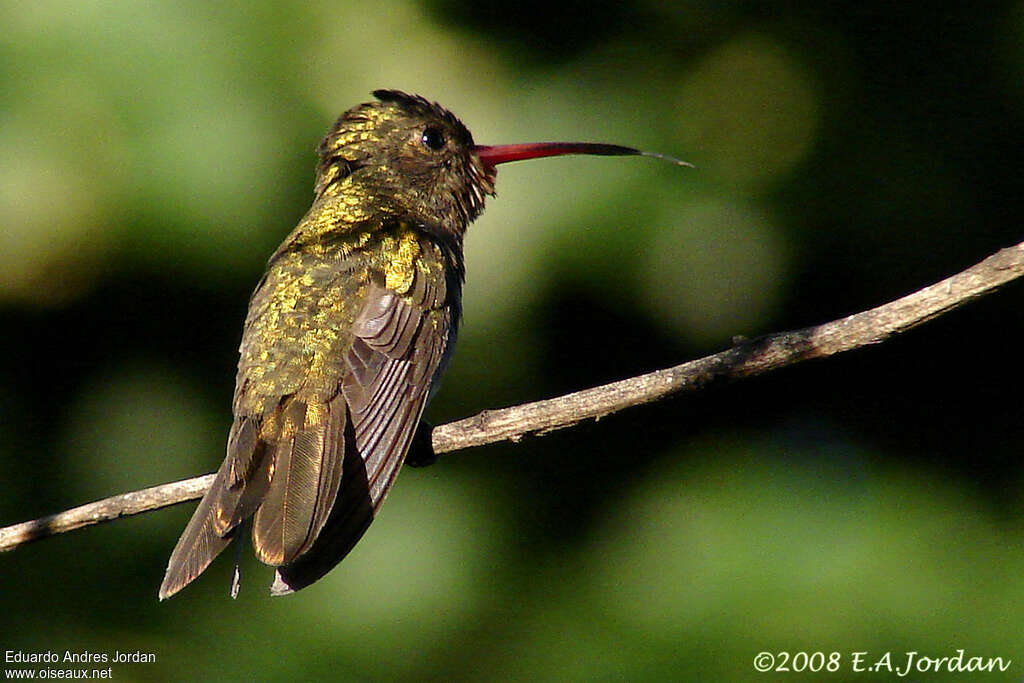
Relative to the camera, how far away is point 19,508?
4.18m

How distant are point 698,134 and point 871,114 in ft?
2.07

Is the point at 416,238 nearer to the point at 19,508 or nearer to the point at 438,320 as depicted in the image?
the point at 438,320

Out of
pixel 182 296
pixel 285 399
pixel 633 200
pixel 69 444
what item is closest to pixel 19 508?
pixel 69 444

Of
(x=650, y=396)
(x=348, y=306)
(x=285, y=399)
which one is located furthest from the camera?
(x=348, y=306)

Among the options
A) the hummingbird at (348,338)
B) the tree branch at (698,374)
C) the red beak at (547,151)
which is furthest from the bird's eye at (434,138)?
the tree branch at (698,374)

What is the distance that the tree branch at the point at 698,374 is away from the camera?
272 cm

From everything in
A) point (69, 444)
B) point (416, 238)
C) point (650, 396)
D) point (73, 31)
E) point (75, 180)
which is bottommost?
point (650, 396)

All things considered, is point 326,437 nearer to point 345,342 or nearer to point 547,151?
point 345,342

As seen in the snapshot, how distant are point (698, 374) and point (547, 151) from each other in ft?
4.68

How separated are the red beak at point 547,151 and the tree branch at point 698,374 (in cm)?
128

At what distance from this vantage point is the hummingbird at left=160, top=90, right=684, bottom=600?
3.08 metres

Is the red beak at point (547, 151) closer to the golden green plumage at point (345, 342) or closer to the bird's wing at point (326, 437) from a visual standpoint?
the golden green plumage at point (345, 342)

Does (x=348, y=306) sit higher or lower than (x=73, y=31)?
lower

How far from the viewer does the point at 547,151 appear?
411cm
